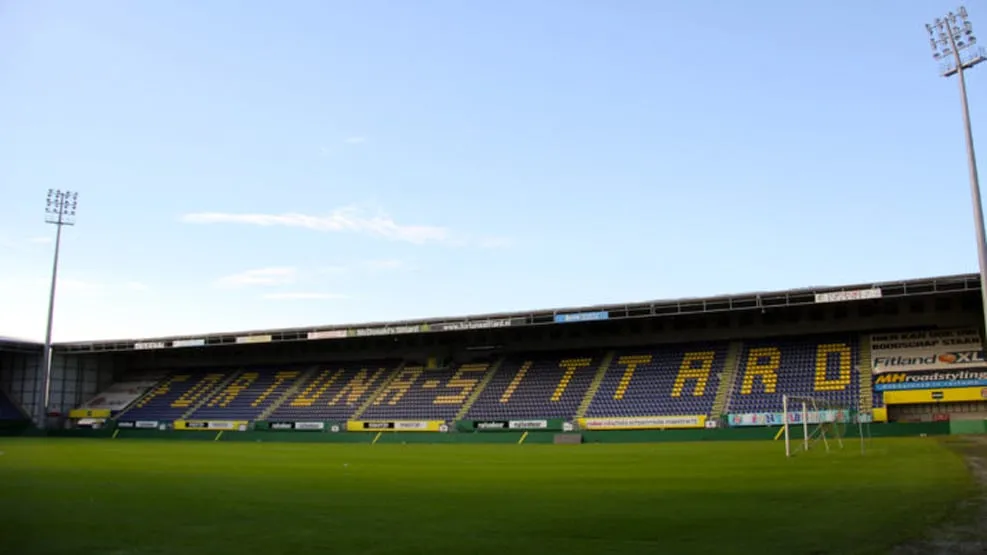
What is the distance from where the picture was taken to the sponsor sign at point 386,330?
53969 mm

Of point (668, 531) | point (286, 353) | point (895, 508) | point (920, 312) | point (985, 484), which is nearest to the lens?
point (668, 531)

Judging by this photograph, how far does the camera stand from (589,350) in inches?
2151

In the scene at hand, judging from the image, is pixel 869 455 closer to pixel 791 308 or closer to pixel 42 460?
pixel 791 308

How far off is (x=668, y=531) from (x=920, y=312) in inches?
1665

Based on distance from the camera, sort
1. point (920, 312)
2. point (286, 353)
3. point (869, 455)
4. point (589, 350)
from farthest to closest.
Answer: point (286, 353) < point (589, 350) < point (920, 312) < point (869, 455)

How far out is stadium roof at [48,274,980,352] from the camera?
40.7 m

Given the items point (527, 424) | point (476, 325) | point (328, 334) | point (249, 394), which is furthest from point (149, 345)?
point (527, 424)

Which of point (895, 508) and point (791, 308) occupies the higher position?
point (791, 308)

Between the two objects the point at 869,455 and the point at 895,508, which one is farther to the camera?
the point at 869,455

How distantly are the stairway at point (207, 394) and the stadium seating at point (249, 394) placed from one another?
0.63 feet

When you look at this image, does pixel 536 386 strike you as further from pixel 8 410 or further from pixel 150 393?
pixel 8 410

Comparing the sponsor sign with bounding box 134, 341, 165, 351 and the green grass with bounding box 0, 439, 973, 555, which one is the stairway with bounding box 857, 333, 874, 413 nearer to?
the green grass with bounding box 0, 439, 973, 555

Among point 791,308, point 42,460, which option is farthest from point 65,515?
point 791,308

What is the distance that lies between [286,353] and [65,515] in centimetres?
5493
